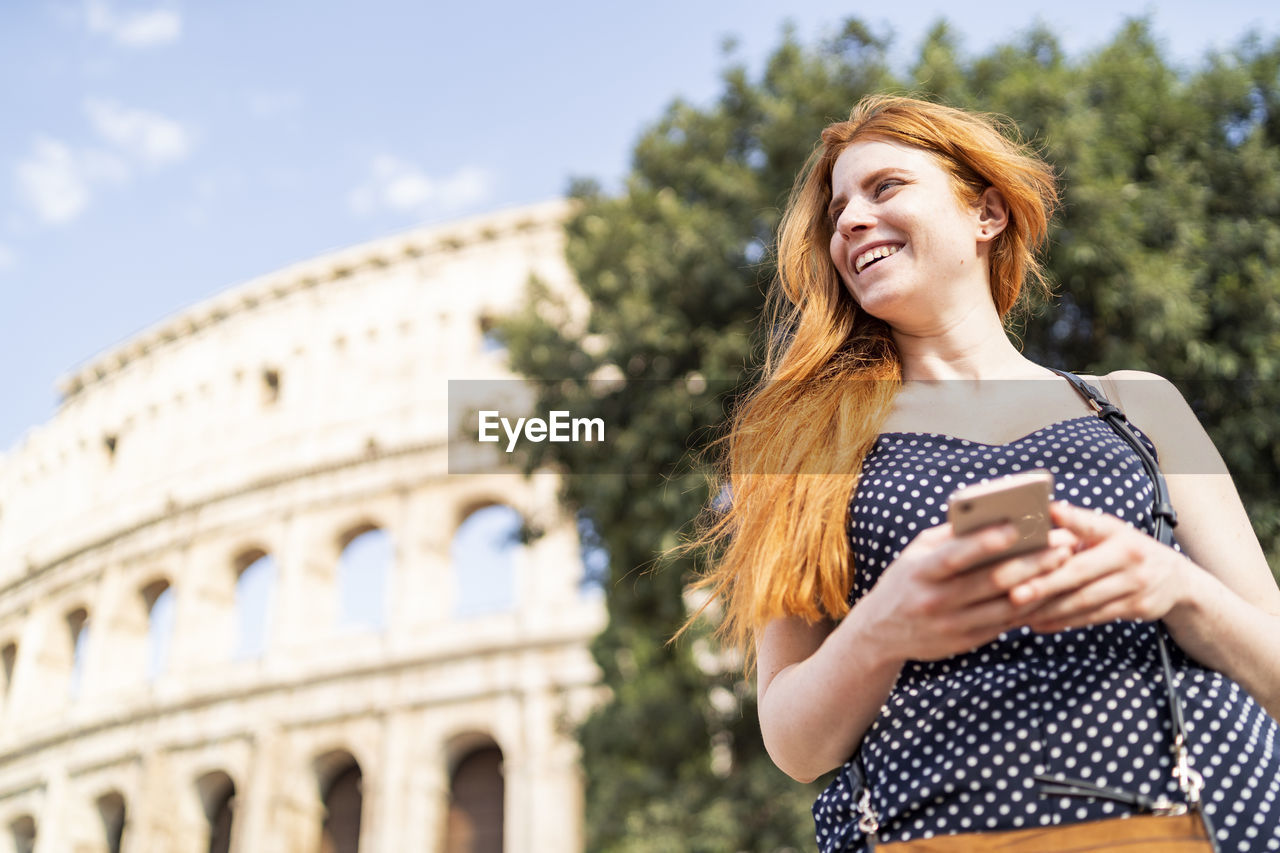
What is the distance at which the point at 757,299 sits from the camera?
9227mm

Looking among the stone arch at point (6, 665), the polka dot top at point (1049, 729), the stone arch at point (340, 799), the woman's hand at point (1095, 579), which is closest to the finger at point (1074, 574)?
the woman's hand at point (1095, 579)

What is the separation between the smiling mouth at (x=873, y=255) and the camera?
161 centimetres

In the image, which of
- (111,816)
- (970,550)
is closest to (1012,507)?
(970,550)

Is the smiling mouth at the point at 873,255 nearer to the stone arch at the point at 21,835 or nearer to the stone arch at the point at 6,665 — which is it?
the stone arch at the point at 21,835

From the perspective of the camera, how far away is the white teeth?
63.3 inches

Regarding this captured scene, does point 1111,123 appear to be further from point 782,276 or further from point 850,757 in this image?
point 850,757

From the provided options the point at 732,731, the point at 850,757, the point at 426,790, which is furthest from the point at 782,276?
the point at 426,790

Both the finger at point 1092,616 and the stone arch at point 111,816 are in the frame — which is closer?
the finger at point 1092,616

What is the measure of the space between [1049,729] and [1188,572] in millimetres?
229

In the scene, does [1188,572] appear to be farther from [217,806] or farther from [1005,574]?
[217,806]

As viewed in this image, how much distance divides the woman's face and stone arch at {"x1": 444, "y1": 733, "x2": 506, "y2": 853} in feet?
59.6

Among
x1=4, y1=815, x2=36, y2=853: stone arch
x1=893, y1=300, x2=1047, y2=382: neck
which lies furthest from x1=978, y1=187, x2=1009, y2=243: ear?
x1=4, y1=815, x2=36, y2=853: stone arch

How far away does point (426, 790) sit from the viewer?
1825 cm

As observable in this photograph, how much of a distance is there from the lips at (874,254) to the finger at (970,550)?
27.4 inches
